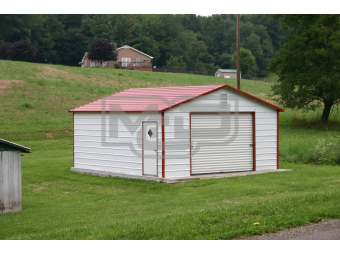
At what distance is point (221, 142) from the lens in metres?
18.3

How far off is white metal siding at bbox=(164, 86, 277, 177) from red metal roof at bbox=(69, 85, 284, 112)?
0.22 metres

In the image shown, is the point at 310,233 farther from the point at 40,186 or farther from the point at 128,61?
the point at 128,61

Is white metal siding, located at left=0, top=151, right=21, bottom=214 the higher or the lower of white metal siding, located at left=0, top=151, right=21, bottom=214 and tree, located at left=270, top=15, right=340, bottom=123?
the lower

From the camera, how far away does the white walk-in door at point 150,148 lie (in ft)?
56.3

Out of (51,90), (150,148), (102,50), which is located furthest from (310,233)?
(102,50)

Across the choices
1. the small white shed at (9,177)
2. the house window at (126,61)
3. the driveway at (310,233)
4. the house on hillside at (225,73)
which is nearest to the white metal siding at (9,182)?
the small white shed at (9,177)

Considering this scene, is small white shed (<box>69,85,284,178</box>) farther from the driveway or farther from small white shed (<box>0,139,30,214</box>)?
the driveway

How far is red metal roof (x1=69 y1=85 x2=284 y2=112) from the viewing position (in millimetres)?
17469

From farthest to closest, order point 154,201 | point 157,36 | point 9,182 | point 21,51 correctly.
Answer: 1. point 157,36
2. point 21,51
3. point 154,201
4. point 9,182

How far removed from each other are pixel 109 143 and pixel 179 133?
308 cm

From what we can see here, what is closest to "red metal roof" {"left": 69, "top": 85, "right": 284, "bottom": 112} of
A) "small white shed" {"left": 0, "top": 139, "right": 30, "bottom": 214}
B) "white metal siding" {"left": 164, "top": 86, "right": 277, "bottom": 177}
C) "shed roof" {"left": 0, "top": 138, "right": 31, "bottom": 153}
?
"white metal siding" {"left": 164, "top": 86, "right": 277, "bottom": 177}

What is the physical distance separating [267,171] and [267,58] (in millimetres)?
86325

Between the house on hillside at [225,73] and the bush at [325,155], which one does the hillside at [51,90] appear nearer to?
the bush at [325,155]

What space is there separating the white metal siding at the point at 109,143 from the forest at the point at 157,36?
2100 inches
